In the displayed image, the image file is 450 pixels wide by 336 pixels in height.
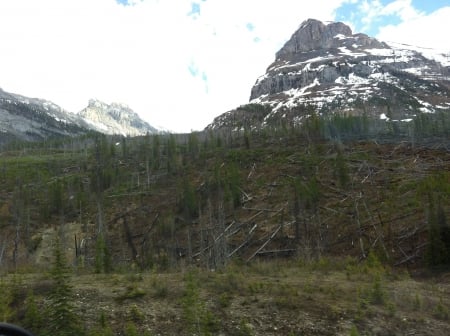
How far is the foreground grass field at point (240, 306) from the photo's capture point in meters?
13.9

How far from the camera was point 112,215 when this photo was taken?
69188 millimetres

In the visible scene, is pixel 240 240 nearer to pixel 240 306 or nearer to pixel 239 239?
pixel 239 239

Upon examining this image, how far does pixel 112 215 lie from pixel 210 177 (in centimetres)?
1859

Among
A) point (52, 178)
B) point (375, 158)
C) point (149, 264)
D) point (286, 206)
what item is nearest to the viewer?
point (149, 264)

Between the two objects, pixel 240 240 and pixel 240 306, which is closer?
pixel 240 306

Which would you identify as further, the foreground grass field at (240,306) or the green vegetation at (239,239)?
the green vegetation at (239,239)

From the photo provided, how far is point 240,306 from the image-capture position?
52.9 feet

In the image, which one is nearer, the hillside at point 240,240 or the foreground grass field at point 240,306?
the foreground grass field at point 240,306

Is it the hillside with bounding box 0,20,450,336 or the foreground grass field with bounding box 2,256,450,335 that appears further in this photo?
the hillside with bounding box 0,20,450,336

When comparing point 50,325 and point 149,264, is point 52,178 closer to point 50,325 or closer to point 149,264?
point 149,264

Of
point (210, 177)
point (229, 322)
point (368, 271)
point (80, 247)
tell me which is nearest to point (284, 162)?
point (210, 177)

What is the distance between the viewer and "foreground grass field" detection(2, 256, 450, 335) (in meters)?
13.9

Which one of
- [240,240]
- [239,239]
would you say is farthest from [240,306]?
[239,239]

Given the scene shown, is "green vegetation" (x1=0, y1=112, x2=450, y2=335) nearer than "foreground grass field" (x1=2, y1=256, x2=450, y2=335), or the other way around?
"foreground grass field" (x1=2, y1=256, x2=450, y2=335)
